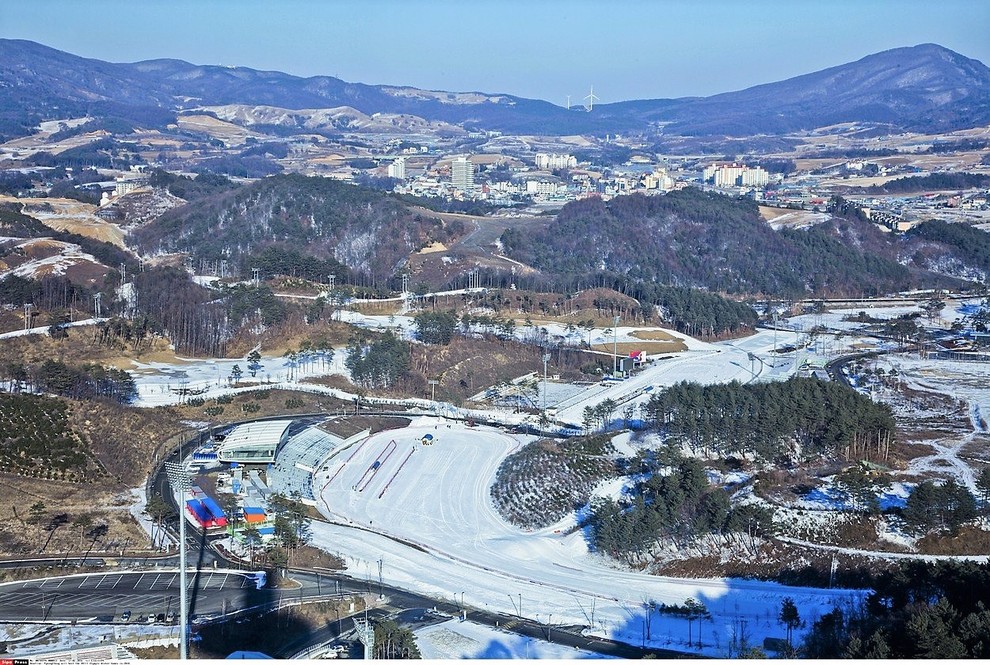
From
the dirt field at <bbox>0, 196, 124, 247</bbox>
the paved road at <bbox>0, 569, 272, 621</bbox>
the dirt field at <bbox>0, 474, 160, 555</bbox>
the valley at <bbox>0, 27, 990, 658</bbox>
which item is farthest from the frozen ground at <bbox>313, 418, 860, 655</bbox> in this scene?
the dirt field at <bbox>0, 196, 124, 247</bbox>

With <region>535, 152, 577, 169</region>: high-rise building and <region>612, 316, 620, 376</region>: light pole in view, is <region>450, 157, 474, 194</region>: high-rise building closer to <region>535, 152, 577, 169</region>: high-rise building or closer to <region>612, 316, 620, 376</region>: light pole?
<region>535, 152, 577, 169</region>: high-rise building

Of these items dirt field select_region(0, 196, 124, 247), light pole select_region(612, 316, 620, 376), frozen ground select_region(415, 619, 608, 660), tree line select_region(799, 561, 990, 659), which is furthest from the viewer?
dirt field select_region(0, 196, 124, 247)

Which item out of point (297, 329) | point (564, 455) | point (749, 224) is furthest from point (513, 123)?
point (564, 455)

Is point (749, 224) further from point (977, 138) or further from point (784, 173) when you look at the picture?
point (977, 138)

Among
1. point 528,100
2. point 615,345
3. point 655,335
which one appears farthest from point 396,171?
point 528,100

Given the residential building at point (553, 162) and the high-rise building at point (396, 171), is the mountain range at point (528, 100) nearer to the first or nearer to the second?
the residential building at point (553, 162)

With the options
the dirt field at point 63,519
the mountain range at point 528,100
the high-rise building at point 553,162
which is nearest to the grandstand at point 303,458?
the dirt field at point 63,519

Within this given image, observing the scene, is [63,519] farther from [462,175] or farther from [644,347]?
[462,175]

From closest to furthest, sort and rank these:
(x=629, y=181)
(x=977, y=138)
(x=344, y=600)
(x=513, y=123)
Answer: (x=344, y=600) → (x=629, y=181) → (x=977, y=138) → (x=513, y=123)
